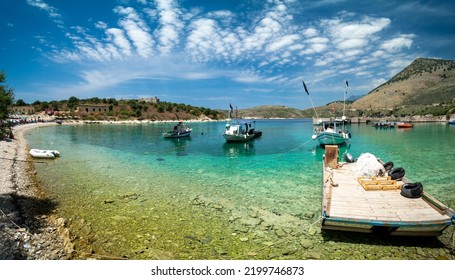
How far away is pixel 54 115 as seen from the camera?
380 ft

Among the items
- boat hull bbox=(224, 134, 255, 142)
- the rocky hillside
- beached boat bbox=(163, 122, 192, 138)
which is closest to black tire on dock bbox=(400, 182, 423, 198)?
boat hull bbox=(224, 134, 255, 142)

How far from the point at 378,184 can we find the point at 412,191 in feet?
5.60

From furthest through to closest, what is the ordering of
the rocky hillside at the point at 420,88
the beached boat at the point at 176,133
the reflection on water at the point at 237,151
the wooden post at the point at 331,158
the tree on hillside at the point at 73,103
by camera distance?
the rocky hillside at the point at 420,88 → the tree on hillside at the point at 73,103 → the beached boat at the point at 176,133 → the reflection on water at the point at 237,151 → the wooden post at the point at 331,158

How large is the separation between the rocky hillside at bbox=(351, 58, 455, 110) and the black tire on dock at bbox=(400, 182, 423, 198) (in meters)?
145

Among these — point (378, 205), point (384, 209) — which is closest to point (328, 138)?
point (378, 205)

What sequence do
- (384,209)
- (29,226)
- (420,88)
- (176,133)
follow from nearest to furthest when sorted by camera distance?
1. (384,209)
2. (29,226)
3. (176,133)
4. (420,88)

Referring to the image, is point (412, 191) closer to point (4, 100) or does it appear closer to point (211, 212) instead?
point (211, 212)

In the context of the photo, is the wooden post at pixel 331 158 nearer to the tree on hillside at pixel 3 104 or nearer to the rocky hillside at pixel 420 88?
the tree on hillside at pixel 3 104

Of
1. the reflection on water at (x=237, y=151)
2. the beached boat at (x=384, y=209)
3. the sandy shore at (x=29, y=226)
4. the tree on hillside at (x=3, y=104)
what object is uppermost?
the tree on hillside at (x=3, y=104)

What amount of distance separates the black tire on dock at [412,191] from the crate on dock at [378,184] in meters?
0.80

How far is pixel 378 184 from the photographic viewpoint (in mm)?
11312

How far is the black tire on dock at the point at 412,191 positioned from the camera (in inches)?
377

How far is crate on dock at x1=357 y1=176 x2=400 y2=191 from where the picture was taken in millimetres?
10844

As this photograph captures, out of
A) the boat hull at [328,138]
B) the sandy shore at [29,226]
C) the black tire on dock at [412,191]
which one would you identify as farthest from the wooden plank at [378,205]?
the boat hull at [328,138]
